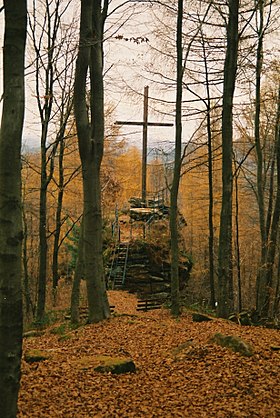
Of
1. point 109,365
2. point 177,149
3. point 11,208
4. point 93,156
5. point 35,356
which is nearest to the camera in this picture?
point 11,208

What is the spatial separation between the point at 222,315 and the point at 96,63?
20.3ft

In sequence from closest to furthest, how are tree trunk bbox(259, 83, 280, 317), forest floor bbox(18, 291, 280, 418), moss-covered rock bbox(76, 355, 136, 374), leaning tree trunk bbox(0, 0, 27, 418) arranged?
1. leaning tree trunk bbox(0, 0, 27, 418)
2. forest floor bbox(18, 291, 280, 418)
3. moss-covered rock bbox(76, 355, 136, 374)
4. tree trunk bbox(259, 83, 280, 317)

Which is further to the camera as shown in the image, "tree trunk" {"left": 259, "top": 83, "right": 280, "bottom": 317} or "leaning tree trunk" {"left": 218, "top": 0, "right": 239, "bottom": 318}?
"tree trunk" {"left": 259, "top": 83, "right": 280, "bottom": 317}

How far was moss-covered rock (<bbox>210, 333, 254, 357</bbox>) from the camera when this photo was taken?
6.17 meters

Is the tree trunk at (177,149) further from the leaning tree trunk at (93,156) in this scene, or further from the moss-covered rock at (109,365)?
the moss-covered rock at (109,365)

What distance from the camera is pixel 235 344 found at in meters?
6.37

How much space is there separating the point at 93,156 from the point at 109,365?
4.83m

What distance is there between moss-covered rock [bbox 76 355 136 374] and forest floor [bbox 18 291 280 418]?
74mm

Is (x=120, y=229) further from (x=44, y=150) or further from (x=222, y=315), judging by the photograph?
(x=222, y=315)

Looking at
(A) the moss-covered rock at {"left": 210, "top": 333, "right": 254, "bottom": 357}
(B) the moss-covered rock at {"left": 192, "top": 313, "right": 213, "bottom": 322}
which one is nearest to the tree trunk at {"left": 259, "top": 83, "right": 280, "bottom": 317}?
A: (B) the moss-covered rock at {"left": 192, "top": 313, "right": 213, "bottom": 322}

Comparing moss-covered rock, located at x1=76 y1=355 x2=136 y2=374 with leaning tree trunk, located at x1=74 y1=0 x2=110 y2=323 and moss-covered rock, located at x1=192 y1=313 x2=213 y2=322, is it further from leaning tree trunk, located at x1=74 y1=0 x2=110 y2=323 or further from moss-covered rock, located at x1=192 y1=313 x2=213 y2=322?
moss-covered rock, located at x1=192 y1=313 x2=213 y2=322

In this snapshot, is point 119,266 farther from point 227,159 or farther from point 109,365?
point 109,365

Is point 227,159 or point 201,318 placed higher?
point 227,159

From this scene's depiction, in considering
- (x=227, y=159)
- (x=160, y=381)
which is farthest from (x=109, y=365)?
(x=227, y=159)
